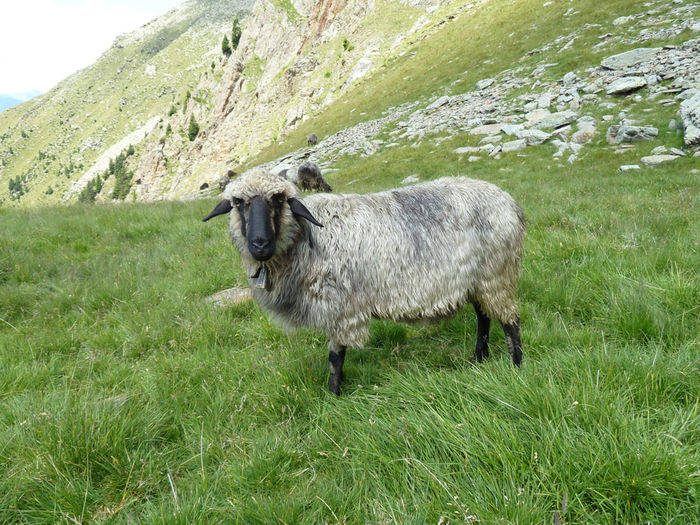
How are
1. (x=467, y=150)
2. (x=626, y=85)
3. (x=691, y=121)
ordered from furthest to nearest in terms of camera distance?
(x=467, y=150), (x=626, y=85), (x=691, y=121)

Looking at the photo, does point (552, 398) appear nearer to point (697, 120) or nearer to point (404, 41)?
point (697, 120)

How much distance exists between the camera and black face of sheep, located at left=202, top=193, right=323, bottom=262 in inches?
112

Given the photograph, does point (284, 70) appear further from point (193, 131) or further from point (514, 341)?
point (514, 341)

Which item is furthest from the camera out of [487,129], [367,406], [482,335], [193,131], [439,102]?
[193,131]

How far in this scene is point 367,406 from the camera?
8.48 ft

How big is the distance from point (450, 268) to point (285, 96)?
60.6 meters

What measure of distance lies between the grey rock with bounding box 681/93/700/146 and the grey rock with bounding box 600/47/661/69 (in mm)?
7060

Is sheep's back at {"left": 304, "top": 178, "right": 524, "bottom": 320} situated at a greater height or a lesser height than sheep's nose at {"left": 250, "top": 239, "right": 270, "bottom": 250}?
lesser

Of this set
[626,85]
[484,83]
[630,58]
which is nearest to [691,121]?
[626,85]

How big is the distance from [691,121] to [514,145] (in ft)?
18.4

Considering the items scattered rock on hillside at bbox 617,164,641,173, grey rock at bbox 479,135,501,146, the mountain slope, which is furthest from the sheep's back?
the mountain slope

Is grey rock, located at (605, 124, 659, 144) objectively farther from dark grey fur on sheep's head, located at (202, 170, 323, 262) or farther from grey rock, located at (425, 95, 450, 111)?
dark grey fur on sheep's head, located at (202, 170, 323, 262)

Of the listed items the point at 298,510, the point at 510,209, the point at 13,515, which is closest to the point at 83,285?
the point at 13,515

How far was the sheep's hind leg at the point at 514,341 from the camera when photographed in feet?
11.4
